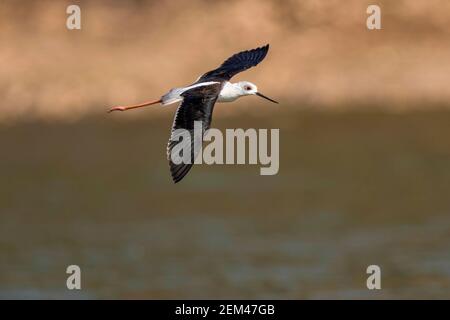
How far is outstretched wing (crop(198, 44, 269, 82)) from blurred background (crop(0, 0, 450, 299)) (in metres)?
5.77

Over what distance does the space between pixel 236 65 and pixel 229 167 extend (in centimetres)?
1022

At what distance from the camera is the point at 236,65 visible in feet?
51.4

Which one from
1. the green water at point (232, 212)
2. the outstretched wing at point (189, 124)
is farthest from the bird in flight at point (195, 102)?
the green water at point (232, 212)

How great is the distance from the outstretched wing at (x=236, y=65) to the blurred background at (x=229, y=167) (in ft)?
18.9

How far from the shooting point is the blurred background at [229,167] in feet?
73.9

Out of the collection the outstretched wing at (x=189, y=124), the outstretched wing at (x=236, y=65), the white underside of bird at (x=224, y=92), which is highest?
the outstretched wing at (x=236, y=65)

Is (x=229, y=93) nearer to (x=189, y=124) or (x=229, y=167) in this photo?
(x=189, y=124)

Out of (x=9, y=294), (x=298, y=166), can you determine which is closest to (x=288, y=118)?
(x=298, y=166)

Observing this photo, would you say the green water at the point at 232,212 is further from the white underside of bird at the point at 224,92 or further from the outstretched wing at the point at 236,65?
the white underside of bird at the point at 224,92

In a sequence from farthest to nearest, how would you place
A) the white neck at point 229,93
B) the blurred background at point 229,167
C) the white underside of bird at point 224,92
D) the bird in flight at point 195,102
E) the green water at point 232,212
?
1. the blurred background at point 229,167
2. the green water at point 232,212
3. the white neck at point 229,93
4. the white underside of bird at point 224,92
5. the bird in flight at point 195,102

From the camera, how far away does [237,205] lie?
81.3 ft

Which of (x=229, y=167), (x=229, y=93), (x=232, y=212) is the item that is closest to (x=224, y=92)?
(x=229, y=93)

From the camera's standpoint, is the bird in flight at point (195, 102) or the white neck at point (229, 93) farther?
the white neck at point (229, 93)

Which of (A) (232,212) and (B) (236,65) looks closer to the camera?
(B) (236,65)
